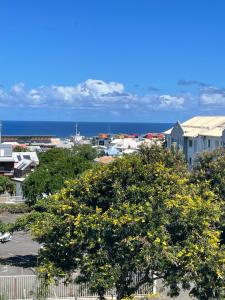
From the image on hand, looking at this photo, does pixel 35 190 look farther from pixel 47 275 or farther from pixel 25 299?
pixel 47 275

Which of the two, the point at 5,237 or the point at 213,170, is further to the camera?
the point at 5,237

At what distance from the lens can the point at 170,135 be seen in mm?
72688

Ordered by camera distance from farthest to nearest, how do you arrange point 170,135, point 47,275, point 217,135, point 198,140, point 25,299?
point 170,135 → point 198,140 → point 217,135 → point 25,299 → point 47,275

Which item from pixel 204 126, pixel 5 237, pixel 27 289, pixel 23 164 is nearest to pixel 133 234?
pixel 27 289

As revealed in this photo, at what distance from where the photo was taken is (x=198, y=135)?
64812 mm

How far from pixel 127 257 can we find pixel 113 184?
96.1 inches

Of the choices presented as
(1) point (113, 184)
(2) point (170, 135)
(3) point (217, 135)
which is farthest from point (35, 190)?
(1) point (113, 184)

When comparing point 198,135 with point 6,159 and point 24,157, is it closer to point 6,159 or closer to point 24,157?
point 6,159

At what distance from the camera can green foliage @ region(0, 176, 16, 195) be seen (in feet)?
216

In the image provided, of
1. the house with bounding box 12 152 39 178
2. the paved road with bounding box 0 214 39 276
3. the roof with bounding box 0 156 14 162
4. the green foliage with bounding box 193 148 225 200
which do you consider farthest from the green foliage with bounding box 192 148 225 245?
the roof with bounding box 0 156 14 162

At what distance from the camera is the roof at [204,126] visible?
62.9 meters

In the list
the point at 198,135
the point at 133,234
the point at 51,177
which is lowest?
the point at 51,177

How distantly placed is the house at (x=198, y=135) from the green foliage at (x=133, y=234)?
40.5 meters

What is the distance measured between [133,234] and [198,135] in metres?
48.0
